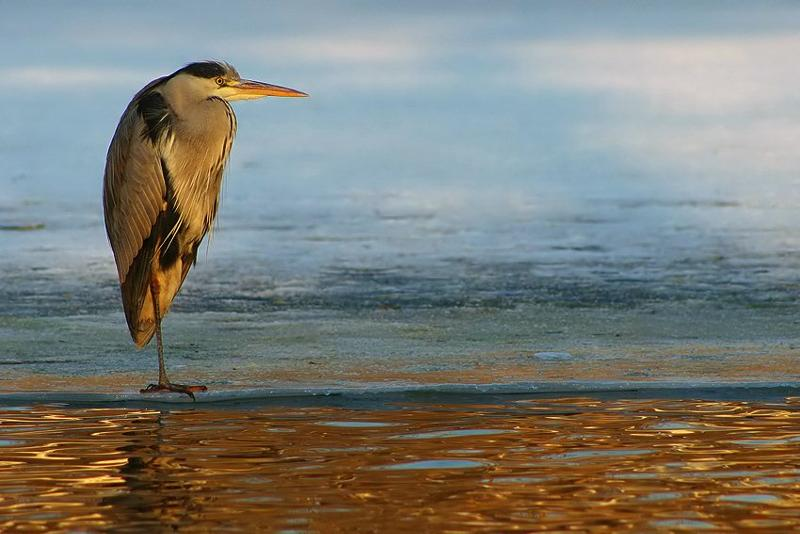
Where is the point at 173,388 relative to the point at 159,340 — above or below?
below

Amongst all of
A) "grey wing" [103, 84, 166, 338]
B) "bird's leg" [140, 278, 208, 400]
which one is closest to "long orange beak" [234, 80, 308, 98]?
"grey wing" [103, 84, 166, 338]

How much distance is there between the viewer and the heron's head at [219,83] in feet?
26.2

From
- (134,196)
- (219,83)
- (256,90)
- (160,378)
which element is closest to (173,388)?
(160,378)

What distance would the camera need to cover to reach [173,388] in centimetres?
681

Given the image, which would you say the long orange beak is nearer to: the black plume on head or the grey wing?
the black plume on head

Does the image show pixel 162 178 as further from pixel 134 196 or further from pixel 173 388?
pixel 173 388

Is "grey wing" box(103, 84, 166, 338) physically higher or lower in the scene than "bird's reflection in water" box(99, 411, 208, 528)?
higher

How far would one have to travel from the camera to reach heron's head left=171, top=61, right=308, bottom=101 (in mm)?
7973

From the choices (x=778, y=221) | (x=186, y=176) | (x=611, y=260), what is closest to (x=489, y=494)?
(x=186, y=176)

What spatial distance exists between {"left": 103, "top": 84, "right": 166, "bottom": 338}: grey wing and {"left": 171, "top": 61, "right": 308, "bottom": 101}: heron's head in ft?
0.80

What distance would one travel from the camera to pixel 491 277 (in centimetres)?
1138

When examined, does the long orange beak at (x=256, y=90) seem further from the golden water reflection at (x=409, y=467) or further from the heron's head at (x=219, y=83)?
the golden water reflection at (x=409, y=467)

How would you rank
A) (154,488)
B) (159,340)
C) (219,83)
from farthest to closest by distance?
(219,83) < (159,340) < (154,488)

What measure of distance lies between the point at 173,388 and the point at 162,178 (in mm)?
1495
